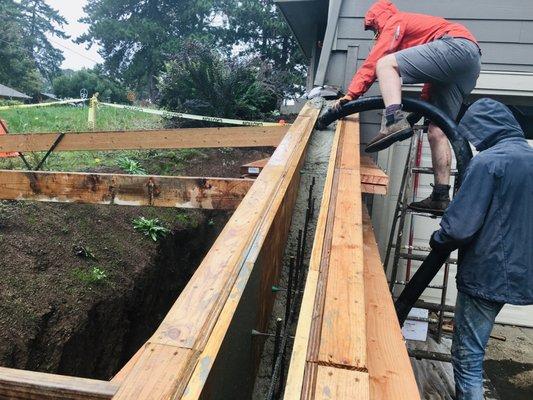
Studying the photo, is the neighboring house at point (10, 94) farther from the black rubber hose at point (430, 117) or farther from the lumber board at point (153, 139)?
the black rubber hose at point (430, 117)

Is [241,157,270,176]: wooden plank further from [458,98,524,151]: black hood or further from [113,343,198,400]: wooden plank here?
[113,343,198,400]: wooden plank

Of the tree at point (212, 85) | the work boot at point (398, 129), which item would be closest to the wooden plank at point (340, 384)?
the work boot at point (398, 129)

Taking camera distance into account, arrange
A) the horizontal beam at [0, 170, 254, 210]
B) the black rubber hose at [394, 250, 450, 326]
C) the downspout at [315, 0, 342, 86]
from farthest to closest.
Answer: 1. the downspout at [315, 0, 342, 86]
2. the horizontal beam at [0, 170, 254, 210]
3. the black rubber hose at [394, 250, 450, 326]

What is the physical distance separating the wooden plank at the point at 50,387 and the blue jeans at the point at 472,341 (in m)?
2.01

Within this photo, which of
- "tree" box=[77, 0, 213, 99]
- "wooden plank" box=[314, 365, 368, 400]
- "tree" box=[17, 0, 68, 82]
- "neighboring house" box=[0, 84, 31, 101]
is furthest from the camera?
"tree" box=[17, 0, 68, 82]

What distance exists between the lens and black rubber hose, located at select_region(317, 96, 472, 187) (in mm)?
2744

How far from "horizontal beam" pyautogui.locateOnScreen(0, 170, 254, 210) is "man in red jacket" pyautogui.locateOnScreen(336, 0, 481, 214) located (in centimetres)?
115


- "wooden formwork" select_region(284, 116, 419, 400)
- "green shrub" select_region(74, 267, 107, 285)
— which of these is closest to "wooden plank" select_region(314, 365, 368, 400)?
"wooden formwork" select_region(284, 116, 419, 400)

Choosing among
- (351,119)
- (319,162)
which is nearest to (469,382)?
(319,162)

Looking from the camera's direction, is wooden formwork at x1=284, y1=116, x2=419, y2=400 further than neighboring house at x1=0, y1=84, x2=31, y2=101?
No

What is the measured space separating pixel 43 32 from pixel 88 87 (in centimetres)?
3157

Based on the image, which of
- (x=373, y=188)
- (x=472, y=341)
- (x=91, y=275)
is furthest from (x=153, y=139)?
(x=472, y=341)

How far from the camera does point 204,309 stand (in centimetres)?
98

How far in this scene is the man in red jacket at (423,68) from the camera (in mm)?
2814
